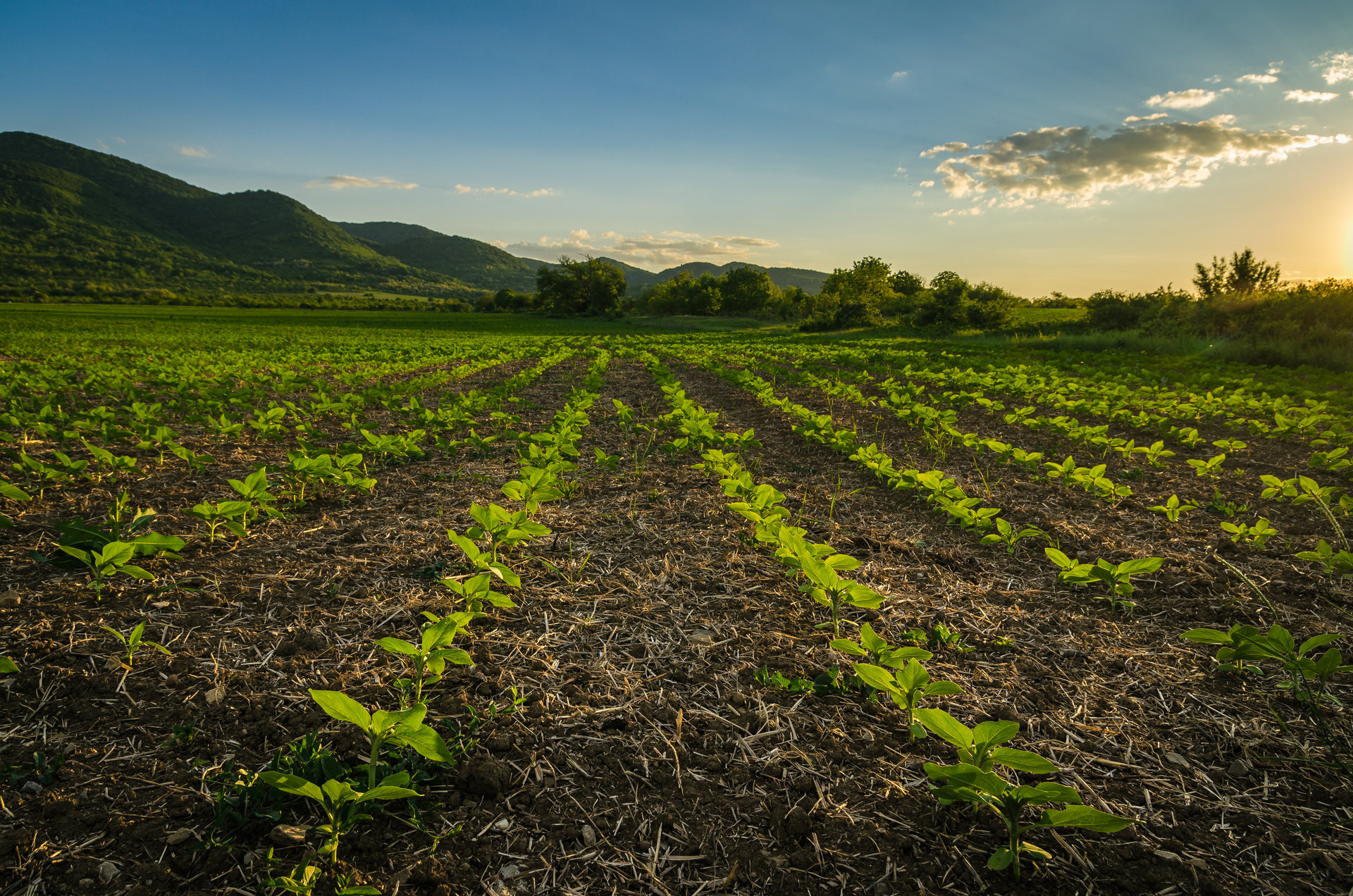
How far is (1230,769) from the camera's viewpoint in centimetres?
203

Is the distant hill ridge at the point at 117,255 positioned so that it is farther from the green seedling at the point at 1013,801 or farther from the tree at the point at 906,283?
the green seedling at the point at 1013,801

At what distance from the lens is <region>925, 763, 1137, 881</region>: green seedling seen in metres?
1.45

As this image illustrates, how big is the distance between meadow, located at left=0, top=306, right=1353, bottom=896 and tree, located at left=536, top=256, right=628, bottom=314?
88038 mm

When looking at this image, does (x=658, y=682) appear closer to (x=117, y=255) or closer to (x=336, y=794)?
(x=336, y=794)

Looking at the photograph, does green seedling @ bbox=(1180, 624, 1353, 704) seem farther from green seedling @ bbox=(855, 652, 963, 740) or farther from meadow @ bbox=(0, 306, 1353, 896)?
green seedling @ bbox=(855, 652, 963, 740)

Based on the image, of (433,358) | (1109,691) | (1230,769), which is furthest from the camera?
(433,358)

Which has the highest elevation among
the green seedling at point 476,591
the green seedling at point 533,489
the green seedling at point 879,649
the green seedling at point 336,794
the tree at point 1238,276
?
the tree at point 1238,276

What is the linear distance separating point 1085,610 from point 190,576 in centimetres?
549

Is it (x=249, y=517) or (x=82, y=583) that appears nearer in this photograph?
(x=82, y=583)

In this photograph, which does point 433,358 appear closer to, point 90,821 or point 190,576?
point 190,576

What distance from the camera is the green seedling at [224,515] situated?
3162 millimetres

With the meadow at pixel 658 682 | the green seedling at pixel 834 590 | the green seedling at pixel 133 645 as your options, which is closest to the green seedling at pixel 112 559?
the meadow at pixel 658 682

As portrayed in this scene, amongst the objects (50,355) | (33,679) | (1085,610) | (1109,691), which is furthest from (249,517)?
(50,355)

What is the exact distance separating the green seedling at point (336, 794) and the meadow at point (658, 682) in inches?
0.6
